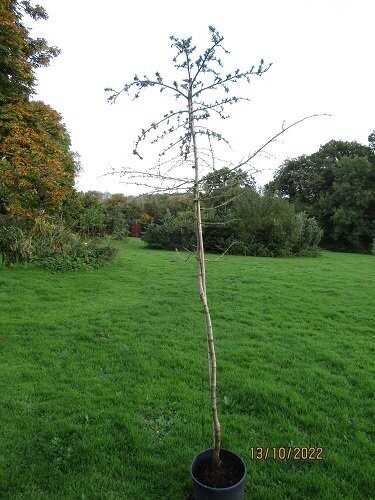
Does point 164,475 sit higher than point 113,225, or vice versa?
point 113,225

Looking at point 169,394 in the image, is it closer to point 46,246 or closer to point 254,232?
point 46,246

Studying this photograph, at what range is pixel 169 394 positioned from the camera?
3545mm

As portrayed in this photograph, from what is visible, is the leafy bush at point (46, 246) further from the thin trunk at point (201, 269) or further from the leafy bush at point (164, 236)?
the thin trunk at point (201, 269)

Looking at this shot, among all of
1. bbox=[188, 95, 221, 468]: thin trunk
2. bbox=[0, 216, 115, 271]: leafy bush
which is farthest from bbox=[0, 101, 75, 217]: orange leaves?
bbox=[188, 95, 221, 468]: thin trunk

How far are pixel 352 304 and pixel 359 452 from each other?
506cm

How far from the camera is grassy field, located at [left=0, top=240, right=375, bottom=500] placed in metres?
2.51

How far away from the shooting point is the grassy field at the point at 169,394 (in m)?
2.51

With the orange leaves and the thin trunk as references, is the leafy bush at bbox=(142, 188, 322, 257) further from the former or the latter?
the thin trunk

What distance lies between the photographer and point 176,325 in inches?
224

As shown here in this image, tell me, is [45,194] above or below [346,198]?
below

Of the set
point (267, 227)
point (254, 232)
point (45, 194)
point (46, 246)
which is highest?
point (45, 194)

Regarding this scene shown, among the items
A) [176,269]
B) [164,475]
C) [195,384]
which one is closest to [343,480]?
[164,475]

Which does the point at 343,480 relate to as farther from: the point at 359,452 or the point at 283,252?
the point at 283,252

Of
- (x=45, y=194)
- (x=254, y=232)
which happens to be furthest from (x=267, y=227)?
(x=45, y=194)
